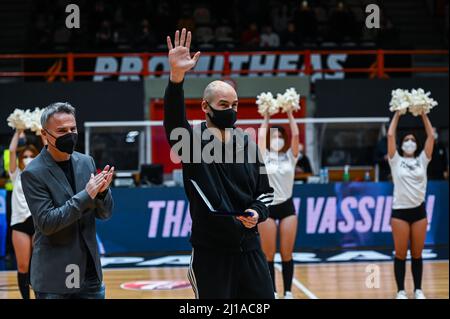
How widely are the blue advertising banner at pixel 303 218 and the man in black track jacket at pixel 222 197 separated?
8395 millimetres

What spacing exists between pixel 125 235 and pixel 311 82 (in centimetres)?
544

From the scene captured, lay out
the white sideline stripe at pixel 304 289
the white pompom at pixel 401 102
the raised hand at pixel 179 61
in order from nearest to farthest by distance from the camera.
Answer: the raised hand at pixel 179 61
the white pompom at pixel 401 102
the white sideline stripe at pixel 304 289

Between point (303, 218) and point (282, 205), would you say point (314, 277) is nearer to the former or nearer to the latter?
point (282, 205)

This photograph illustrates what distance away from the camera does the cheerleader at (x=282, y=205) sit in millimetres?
8133

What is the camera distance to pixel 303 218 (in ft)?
41.3

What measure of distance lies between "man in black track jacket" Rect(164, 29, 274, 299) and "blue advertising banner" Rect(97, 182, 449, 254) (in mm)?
8395

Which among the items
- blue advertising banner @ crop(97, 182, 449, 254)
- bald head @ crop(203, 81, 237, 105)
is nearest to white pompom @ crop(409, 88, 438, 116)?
blue advertising banner @ crop(97, 182, 449, 254)

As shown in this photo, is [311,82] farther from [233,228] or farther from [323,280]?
[233,228]

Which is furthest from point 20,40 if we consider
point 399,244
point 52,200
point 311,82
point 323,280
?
point 52,200

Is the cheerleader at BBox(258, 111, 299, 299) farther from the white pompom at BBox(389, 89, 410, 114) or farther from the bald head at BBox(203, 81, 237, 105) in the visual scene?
the bald head at BBox(203, 81, 237, 105)

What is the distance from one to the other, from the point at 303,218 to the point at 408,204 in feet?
14.7

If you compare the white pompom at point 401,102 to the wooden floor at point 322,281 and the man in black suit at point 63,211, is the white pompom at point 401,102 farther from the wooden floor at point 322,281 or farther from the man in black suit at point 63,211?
the man in black suit at point 63,211

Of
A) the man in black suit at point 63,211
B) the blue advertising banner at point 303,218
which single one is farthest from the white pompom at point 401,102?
the man in black suit at point 63,211

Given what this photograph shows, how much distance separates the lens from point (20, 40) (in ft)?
65.6
